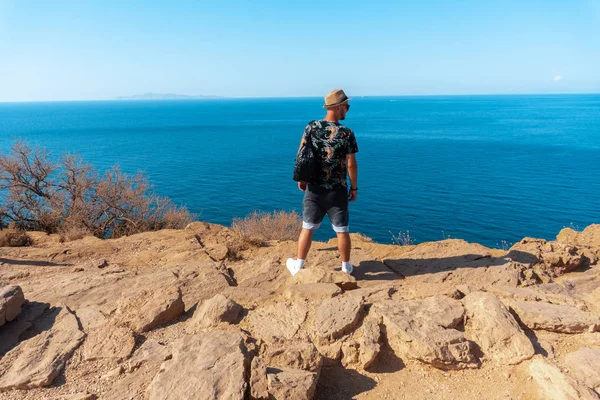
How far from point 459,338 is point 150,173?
40.3 meters

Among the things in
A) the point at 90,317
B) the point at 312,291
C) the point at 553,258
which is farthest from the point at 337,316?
the point at 553,258

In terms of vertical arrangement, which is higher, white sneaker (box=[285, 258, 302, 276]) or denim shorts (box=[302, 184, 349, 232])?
denim shorts (box=[302, 184, 349, 232])

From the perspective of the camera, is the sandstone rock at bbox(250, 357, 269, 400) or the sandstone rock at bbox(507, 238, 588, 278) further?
the sandstone rock at bbox(507, 238, 588, 278)

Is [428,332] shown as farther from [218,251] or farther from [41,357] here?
[218,251]

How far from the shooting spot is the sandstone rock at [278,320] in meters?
3.86

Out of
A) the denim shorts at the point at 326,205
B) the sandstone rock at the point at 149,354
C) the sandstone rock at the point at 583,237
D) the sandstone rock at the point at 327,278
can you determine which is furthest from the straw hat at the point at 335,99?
the sandstone rock at the point at 583,237

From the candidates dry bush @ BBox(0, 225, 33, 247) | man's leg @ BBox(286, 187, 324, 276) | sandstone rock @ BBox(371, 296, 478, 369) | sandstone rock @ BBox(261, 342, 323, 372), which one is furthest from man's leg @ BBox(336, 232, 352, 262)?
dry bush @ BBox(0, 225, 33, 247)

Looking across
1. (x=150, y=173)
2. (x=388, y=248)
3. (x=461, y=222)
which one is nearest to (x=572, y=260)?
(x=388, y=248)

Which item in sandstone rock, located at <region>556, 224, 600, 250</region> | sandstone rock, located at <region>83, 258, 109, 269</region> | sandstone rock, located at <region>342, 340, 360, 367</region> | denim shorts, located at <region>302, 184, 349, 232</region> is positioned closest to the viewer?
sandstone rock, located at <region>342, 340, 360, 367</region>

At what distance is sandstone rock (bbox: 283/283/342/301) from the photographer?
440 centimetres

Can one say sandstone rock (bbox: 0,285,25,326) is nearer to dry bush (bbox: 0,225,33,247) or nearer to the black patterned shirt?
the black patterned shirt

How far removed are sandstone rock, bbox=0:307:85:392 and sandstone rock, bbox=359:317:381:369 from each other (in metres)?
2.64

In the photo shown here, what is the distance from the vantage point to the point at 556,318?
12.8 feet

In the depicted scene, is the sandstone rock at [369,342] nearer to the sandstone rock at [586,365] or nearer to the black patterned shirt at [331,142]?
the sandstone rock at [586,365]
